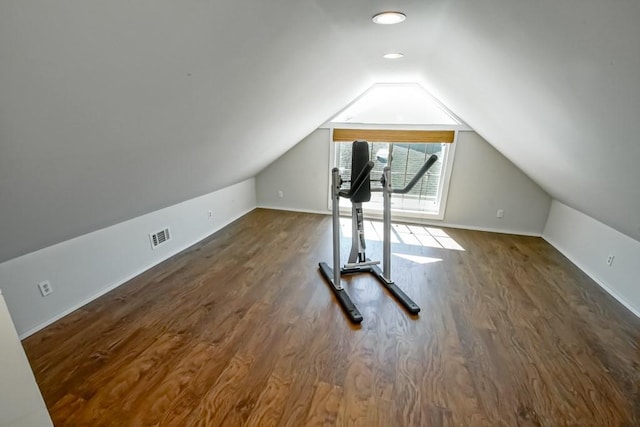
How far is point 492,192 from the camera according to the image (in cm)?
375

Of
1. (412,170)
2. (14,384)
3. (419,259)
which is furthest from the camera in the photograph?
(412,170)

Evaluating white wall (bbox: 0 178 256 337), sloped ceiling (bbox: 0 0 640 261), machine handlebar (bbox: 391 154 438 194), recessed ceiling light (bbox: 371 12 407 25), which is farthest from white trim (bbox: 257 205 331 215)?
recessed ceiling light (bbox: 371 12 407 25)

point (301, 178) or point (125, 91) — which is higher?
point (125, 91)

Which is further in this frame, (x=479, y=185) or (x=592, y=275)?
(x=479, y=185)

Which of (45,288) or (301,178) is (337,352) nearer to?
(45,288)

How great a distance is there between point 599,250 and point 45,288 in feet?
15.4

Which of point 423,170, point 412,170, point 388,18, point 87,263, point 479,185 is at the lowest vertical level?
point 87,263

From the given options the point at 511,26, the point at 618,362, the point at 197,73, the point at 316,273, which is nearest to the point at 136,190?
the point at 197,73

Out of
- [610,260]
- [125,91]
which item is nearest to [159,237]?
[125,91]

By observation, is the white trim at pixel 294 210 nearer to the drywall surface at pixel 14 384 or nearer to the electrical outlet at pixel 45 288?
the electrical outlet at pixel 45 288

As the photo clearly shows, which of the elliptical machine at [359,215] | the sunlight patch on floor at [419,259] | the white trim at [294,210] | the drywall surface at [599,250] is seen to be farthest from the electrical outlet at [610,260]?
the white trim at [294,210]

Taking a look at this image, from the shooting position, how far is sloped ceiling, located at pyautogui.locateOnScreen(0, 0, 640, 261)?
0.81 metres

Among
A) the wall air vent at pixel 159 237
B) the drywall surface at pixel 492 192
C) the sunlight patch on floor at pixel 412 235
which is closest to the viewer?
the wall air vent at pixel 159 237

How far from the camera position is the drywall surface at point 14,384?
0.85 metres
